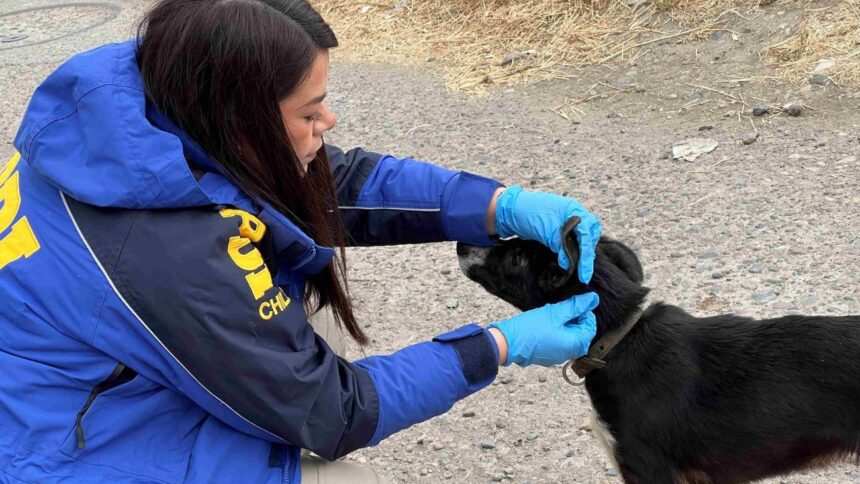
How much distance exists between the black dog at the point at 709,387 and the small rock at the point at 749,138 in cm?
223

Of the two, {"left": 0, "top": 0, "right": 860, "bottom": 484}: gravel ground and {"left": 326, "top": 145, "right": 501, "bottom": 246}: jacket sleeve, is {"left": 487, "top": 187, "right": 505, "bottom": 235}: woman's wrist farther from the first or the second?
{"left": 0, "top": 0, "right": 860, "bottom": 484}: gravel ground

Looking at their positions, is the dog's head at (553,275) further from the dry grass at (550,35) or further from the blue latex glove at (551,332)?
the dry grass at (550,35)

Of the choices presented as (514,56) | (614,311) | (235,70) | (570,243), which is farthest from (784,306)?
(514,56)

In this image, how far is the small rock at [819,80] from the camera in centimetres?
512

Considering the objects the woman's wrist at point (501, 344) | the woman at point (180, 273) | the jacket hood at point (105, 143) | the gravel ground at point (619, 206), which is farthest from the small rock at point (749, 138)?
the jacket hood at point (105, 143)

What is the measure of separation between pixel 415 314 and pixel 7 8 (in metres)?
9.41

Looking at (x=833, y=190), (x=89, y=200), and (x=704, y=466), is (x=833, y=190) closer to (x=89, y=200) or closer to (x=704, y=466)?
(x=704, y=466)

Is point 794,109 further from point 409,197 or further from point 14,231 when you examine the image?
point 14,231

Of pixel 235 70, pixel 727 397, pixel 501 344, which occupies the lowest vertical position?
pixel 727 397

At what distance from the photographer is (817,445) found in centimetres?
269

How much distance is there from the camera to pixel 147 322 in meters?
1.94

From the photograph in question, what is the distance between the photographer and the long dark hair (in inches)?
80.6

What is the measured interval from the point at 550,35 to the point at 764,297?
3.35m

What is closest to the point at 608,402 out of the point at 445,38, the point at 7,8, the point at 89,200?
the point at 89,200
